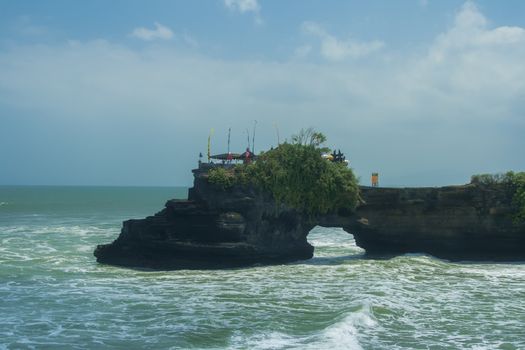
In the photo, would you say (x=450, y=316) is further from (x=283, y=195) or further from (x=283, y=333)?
(x=283, y=195)

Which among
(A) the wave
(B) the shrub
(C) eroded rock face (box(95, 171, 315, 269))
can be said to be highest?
(B) the shrub

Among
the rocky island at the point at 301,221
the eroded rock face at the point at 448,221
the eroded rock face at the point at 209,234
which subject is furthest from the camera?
the eroded rock face at the point at 448,221

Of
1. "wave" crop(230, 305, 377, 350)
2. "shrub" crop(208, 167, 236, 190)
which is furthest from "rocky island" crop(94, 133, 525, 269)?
"wave" crop(230, 305, 377, 350)

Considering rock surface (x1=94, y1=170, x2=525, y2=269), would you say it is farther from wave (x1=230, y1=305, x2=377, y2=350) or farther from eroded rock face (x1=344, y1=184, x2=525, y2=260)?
wave (x1=230, y1=305, x2=377, y2=350)

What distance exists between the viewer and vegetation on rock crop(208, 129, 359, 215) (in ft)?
95.1

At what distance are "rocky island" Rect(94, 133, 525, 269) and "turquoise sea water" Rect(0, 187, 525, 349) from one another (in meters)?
1.45

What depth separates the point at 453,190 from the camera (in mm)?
30734

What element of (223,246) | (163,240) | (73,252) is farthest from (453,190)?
(73,252)

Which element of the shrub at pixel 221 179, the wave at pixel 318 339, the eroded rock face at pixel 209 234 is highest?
the shrub at pixel 221 179

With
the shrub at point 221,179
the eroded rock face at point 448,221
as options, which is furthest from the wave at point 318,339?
the eroded rock face at point 448,221

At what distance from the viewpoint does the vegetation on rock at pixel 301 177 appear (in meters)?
29.0

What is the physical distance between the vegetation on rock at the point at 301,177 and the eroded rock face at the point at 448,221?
2076 millimetres

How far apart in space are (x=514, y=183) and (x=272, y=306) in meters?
18.0

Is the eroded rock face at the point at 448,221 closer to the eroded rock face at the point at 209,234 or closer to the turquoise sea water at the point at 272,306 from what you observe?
the turquoise sea water at the point at 272,306
